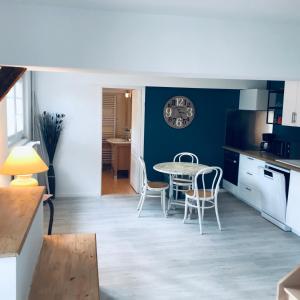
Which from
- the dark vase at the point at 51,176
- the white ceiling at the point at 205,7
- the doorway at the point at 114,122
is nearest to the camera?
the white ceiling at the point at 205,7

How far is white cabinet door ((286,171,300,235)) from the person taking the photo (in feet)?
14.3

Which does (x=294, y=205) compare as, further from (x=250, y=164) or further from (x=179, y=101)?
(x=179, y=101)

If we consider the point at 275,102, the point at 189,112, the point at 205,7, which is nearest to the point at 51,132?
the point at 189,112

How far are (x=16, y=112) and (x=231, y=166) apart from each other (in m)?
3.76

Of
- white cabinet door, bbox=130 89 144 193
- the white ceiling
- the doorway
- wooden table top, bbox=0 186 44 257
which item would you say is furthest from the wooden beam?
the doorway

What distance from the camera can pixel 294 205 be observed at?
443 centimetres

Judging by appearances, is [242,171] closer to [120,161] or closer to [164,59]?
[120,161]

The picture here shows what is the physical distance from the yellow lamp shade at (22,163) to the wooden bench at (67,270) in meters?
0.68

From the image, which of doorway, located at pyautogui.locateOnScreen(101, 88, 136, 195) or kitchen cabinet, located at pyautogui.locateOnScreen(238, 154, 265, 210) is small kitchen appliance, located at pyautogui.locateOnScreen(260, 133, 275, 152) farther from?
doorway, located at pyautogui.locateOnScreen(101, 88, 136, 195)

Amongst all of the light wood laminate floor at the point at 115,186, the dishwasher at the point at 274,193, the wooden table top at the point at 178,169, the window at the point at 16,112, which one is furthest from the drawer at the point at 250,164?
the window at the point at 16,112

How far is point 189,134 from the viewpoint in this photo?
644 centimetres

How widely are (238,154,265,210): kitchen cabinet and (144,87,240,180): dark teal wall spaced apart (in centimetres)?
80

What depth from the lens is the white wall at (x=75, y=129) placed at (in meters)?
5.75

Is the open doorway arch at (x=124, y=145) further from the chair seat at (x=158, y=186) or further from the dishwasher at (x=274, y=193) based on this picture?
the dishwasher at (x=274, y=193)
